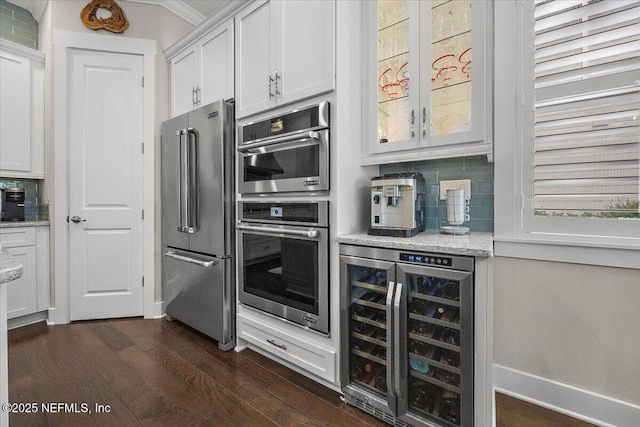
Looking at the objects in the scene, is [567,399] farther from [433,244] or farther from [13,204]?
[13,204]

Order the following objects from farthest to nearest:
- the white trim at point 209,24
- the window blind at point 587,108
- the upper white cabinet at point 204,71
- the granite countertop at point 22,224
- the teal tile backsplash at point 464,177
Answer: the granite countertop at point 22,224, the upper white cabinet at point 204,71, the white trim at point 209,24, the teal tile backsplash at point 464,177, the window blind at point 587,108

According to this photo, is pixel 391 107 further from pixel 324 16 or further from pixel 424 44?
pixel 324 16

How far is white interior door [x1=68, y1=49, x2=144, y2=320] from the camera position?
3.00m

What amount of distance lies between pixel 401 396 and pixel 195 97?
2.76 m

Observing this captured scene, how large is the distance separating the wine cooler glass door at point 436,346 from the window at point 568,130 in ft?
2.18

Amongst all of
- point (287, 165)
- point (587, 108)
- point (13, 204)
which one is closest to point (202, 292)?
point (287, 165)

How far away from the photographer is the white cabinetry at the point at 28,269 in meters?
2.78

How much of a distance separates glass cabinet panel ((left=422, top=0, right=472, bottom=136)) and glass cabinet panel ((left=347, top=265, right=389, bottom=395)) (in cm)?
91

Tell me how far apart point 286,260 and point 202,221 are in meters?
0.93

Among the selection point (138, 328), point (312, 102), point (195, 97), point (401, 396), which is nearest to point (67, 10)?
point (195, 97)

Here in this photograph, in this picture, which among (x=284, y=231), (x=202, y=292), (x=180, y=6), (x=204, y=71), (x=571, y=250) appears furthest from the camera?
(x=180, y=6)

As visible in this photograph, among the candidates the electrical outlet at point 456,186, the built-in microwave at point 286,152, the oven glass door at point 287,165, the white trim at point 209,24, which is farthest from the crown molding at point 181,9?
the electrical outlet at point 456,186

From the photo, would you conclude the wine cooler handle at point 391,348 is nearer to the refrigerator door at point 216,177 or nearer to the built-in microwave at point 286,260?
the built-in microwave at point 286,260

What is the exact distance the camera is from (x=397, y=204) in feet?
5.82
